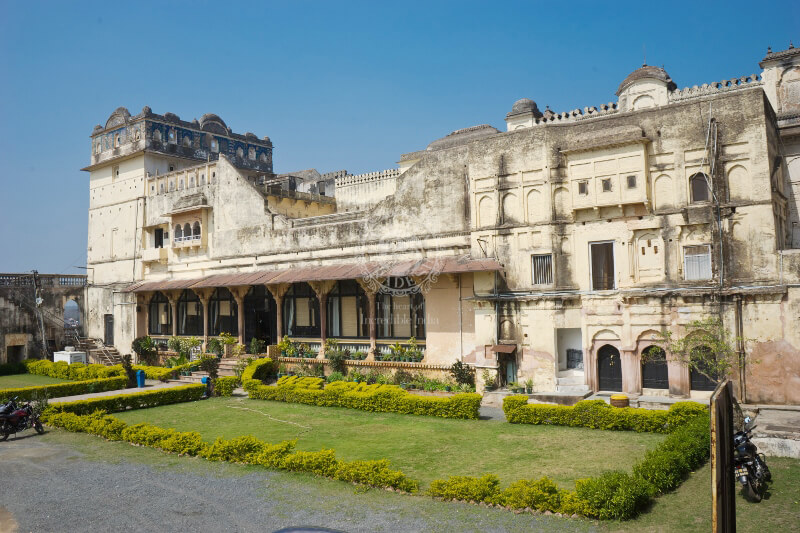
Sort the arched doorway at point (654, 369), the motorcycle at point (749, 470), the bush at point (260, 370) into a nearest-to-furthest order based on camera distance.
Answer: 1. the motorcycle at point (749, 470)
2. the arched doorway at point (654, 369)
3. the bush at point (260, 370)

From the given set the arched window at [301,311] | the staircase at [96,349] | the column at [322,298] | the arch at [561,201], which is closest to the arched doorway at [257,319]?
the arched window at [301,311]

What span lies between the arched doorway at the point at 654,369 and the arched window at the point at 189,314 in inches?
903

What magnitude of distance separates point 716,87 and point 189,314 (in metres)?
28.4

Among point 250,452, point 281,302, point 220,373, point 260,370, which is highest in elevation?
point 281,302

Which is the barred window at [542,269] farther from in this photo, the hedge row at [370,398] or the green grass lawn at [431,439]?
the green grass lawn at [431,439]

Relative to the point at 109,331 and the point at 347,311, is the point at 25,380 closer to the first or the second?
the point at 109,331

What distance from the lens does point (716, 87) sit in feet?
86.8

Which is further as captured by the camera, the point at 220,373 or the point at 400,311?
the point at 220,373

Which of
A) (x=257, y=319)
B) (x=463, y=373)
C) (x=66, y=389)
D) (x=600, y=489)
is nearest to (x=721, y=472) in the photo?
(x=600, y=489)

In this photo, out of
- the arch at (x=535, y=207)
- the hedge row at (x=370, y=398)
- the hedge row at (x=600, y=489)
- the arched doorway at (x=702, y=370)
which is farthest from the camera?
the arch at (x=535, y=207)

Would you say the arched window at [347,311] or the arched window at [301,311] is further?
the arched window at [301,311]

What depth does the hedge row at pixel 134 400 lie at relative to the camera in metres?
18.5

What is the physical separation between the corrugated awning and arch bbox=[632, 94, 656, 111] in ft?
48.8

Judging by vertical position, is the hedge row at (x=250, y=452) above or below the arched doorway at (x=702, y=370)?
below
